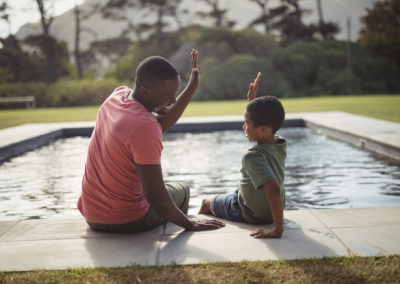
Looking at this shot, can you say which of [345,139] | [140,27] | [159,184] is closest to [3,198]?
[159,184]

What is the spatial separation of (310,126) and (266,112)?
309 inches

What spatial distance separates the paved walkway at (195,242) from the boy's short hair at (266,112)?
2.35 feet

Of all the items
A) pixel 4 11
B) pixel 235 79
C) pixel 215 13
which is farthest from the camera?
pixel 215 13

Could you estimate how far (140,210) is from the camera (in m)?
2.91

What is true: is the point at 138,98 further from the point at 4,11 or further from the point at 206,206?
the point at 4,11

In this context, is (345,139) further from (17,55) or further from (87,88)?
(17,55)

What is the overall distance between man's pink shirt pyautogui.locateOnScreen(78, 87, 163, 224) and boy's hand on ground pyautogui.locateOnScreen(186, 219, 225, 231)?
0.33 meters

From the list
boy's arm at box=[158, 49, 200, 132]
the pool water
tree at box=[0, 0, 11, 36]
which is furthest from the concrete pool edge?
tree at box=[0, 0, 11, 36]

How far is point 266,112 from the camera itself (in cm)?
283

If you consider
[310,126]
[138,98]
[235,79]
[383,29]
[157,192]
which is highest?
[383,29]

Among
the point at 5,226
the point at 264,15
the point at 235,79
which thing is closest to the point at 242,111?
the point at 5,226

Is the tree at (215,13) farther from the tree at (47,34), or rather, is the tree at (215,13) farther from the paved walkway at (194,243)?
the paved walkway at (194,243)

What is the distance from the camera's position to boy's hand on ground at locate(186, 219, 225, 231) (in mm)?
2949

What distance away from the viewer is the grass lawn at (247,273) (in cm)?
215
